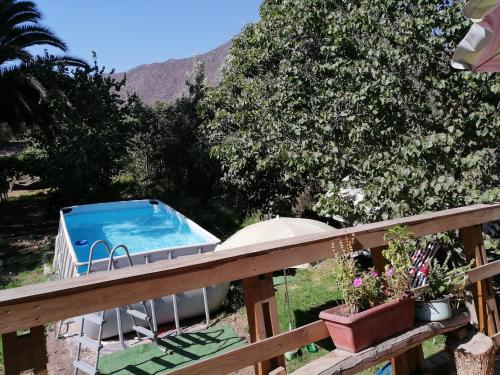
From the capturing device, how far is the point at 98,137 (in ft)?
47.6

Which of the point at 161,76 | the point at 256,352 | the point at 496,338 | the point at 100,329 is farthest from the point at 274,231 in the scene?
the point at 161,76

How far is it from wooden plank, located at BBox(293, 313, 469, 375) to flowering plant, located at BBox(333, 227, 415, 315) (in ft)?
0.73

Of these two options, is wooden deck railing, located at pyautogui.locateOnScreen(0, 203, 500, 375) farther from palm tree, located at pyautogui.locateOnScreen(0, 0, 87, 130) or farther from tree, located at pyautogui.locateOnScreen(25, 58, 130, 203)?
palm tree, located at pyautogui.locateOnScreen(0, 0, 87, 130)

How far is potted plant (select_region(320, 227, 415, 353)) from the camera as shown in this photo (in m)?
2.48

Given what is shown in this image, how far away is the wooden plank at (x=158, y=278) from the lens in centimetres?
170

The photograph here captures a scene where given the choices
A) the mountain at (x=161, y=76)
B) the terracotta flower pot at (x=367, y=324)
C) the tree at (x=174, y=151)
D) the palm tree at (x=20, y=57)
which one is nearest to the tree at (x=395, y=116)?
the terracotta flower pot at (x=367, y=324)

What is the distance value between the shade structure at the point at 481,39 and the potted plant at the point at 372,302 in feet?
3.41

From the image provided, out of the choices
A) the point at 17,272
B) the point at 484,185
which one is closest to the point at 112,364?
the point at 484,185

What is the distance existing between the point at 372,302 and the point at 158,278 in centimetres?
130

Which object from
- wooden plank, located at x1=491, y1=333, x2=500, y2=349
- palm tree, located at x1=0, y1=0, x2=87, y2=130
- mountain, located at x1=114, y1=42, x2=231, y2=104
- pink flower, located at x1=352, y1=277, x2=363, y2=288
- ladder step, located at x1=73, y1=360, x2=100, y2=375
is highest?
mountain, located at x1=114, y1=42, x2=231, y2=104

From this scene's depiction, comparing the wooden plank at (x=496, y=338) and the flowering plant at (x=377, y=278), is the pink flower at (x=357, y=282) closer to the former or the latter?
the flowering plant at (x=377, y=278)

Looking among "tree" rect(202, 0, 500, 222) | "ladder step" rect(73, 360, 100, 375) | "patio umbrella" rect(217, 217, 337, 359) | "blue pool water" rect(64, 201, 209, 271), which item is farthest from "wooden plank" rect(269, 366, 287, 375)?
"blue pool water" rect(64, 201, 209, 271)

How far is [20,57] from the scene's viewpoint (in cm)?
1507

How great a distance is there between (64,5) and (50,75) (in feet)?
7.66
